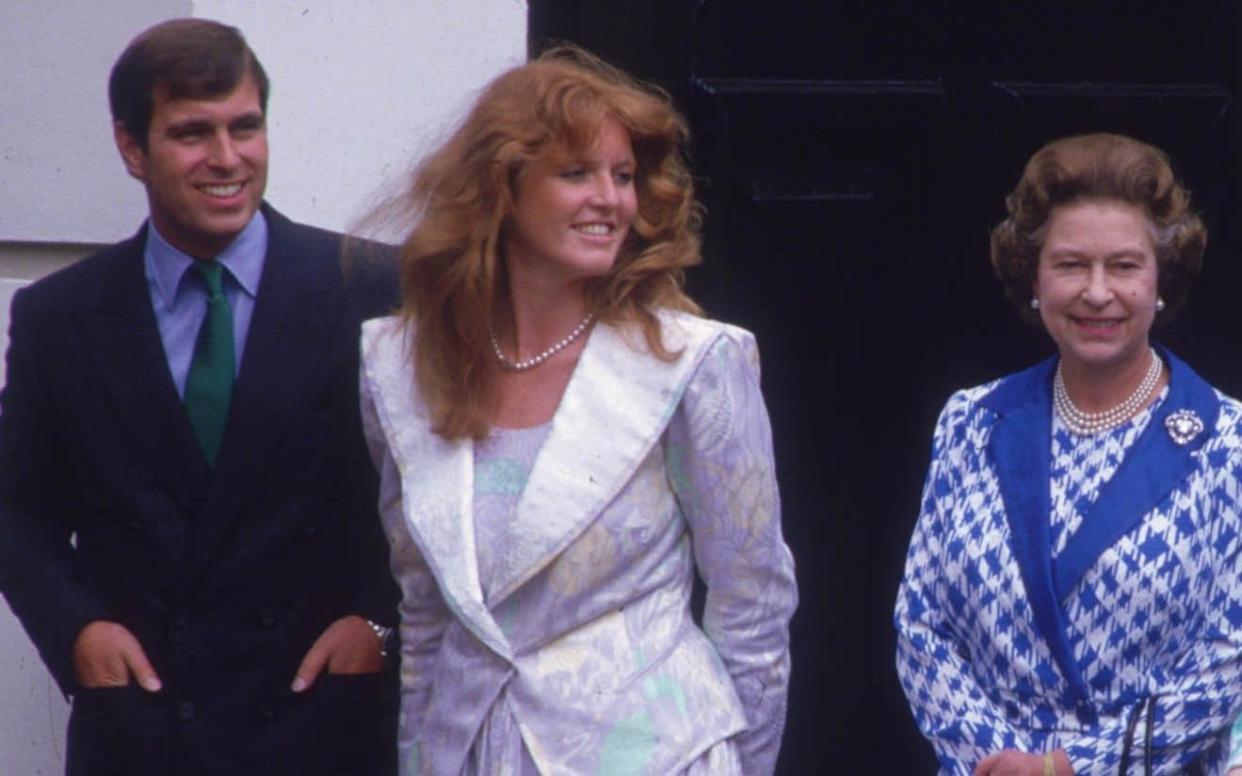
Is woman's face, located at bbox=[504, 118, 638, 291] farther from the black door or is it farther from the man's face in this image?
the black door

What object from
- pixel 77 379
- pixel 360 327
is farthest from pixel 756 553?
pixel 77 379

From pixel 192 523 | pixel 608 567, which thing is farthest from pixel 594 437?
pixel 192 523

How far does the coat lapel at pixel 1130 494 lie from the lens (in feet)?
Answer: 13.5

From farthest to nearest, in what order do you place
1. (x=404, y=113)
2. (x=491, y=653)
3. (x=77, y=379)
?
(x=404, y=113), (x=77, y=379), (x=491, y=653)

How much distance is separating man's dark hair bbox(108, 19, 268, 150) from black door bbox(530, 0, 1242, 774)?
1.32 metres

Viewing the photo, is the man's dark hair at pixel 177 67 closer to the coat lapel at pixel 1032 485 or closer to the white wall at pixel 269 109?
the white wall at pixel 269 109

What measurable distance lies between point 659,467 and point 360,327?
63 centimetres

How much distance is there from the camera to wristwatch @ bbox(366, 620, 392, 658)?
440cm

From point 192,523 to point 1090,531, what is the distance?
1.43m

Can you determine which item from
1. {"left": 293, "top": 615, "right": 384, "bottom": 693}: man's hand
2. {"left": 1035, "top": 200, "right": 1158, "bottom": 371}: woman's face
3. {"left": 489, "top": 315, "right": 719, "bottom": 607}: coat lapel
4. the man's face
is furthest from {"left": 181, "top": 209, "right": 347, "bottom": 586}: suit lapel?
{"left": 1035, "top": 200, "right": 1158, "bottom": 371}: woman's face

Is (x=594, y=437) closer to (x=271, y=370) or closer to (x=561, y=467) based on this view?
(x=561, y=467)

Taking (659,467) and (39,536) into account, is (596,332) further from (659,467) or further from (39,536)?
(39,536)

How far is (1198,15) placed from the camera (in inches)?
225

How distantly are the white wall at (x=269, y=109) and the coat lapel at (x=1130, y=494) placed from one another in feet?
5.79
